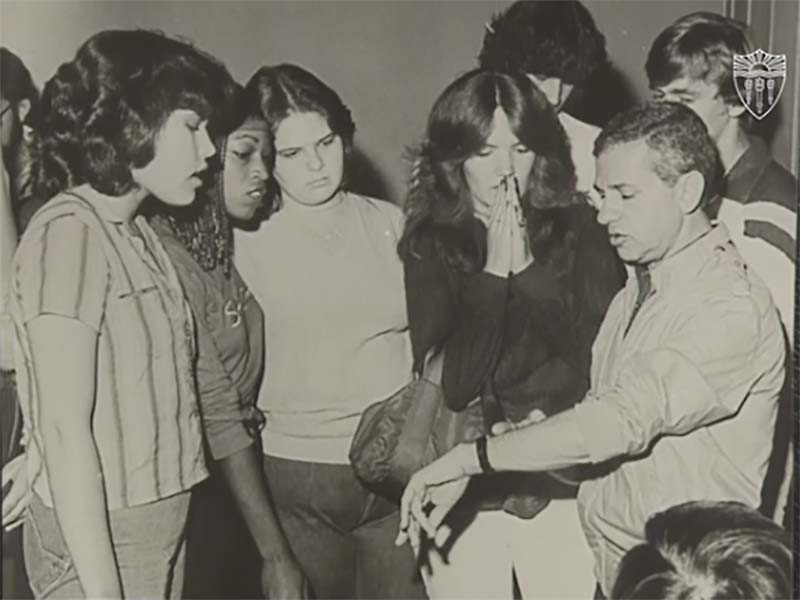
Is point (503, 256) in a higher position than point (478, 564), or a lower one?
higher

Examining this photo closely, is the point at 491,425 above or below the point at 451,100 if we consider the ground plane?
below

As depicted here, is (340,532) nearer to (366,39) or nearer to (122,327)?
(122,327)

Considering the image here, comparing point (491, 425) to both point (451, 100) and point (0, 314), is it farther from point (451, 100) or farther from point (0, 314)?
point (0, 314)

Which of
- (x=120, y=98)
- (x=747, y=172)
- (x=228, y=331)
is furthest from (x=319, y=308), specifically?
(x=747, y=172)

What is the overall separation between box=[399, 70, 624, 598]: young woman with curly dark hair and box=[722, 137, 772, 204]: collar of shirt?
0.16 m

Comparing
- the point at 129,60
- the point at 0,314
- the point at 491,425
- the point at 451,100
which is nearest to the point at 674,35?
the point at 451,100

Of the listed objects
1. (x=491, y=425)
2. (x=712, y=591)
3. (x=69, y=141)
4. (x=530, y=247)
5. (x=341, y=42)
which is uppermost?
(x=341, y=42)

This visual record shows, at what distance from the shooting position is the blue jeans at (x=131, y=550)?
1632 millimetres

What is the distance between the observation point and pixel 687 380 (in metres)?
1.59

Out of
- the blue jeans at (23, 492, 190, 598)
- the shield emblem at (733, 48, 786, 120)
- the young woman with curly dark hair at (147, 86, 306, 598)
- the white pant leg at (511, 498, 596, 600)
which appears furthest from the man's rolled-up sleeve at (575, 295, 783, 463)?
the blue jeans at (23, 492, 190, 598)

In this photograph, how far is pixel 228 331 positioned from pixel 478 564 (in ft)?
1.33

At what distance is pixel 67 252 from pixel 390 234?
376 millimetres

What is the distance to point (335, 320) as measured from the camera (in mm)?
1626

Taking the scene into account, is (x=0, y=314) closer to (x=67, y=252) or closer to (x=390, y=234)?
(x=67, y=252)
